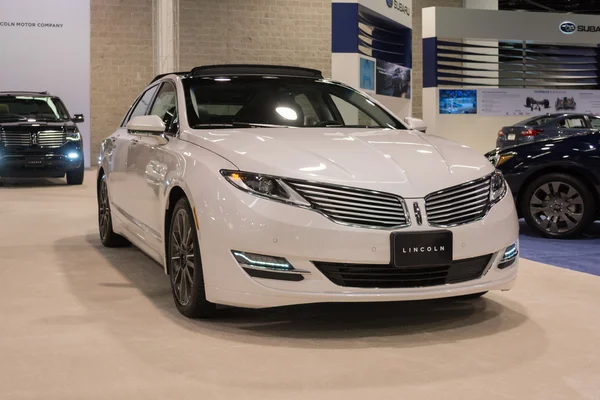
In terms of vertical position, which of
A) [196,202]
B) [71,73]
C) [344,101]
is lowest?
[196,202]

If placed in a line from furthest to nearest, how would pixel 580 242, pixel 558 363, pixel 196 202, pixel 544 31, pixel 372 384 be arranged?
pixel 544 31 < pixel 580 242 < pixel 196 202 < pixel 558 363 < pixel 372 384

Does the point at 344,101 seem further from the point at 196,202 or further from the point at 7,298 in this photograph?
the point at 7,298

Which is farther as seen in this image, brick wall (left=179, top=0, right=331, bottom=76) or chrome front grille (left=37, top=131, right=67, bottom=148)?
brick wall (left=179, top=0, right=331, bottom=76)

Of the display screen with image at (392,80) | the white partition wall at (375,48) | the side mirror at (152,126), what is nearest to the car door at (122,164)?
the side mirror at (152,126)

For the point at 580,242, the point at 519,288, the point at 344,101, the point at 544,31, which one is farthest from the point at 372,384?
the point at 544,31

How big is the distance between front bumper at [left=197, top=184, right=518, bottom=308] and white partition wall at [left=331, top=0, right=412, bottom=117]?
7832 mm

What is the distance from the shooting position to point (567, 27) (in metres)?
21.1

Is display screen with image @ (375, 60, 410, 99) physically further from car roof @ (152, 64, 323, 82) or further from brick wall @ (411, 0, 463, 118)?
car roof @ (152, 64, 323, 82)

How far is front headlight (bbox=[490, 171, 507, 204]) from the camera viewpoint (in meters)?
4.37

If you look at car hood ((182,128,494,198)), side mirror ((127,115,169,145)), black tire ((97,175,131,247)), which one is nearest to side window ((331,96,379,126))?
car hood ((182,128,494,198))

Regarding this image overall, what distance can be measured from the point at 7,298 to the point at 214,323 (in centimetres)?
150

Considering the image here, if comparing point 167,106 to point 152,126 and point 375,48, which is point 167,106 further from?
point 375,48

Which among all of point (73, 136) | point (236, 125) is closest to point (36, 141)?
point (73, 136)

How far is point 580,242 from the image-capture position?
7781 millimetres
